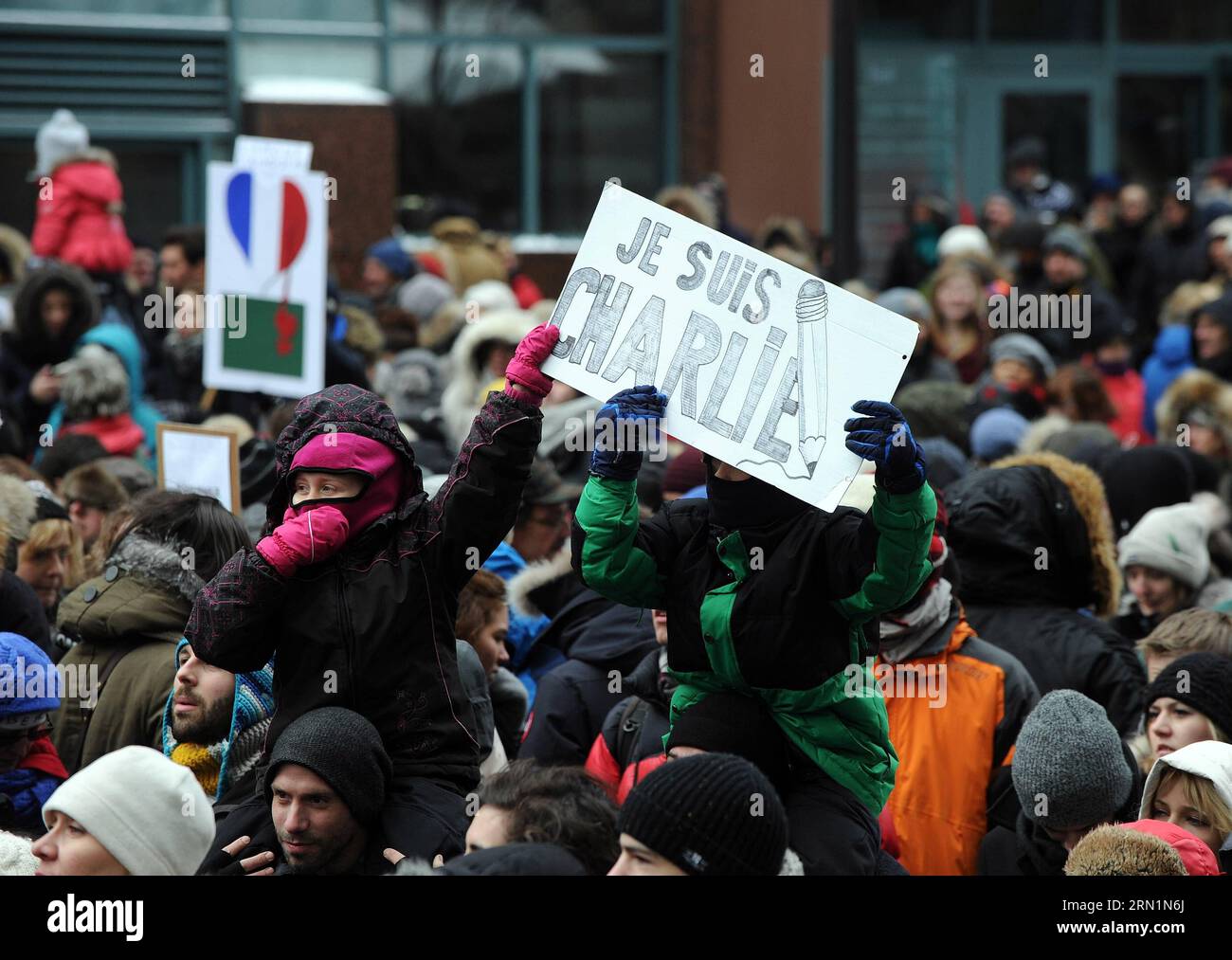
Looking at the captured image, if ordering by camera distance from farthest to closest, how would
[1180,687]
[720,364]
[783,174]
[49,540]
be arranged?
1. [783,174]
2. [49,540]
3. [1180,687]
4. [720,364]

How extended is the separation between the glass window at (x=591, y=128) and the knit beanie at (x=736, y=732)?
1352 centimetres

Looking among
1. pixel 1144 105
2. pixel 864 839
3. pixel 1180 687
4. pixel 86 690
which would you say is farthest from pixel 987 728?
pixel 1144 105

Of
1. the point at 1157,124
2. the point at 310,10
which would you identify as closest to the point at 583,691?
the point at 310,10

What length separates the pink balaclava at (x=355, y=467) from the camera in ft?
13.3

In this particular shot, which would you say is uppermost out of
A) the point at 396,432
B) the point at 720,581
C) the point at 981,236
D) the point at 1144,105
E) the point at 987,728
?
the point at 1144,105

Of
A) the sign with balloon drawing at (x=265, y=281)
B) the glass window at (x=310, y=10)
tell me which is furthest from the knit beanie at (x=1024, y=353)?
the glass window at (x=310, y=10)

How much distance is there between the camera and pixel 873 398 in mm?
3947

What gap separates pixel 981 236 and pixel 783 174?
3.10 metres

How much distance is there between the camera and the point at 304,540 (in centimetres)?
394

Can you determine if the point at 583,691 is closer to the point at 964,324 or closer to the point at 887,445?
the point at 887,445

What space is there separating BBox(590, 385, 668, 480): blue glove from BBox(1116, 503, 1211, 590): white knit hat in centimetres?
266

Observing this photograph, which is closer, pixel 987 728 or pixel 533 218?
pixel 987 728

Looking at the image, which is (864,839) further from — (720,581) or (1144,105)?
(1144,105)

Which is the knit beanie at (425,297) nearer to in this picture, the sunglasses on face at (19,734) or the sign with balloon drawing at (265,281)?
the sign with balloon drawing at (265,281)
